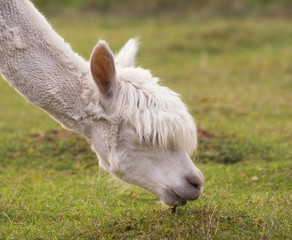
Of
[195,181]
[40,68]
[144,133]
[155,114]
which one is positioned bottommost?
[195,181]

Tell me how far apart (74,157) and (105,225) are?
3116mm

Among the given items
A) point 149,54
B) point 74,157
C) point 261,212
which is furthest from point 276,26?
point 261,212

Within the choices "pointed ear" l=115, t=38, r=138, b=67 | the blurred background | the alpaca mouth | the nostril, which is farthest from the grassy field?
the blurred background

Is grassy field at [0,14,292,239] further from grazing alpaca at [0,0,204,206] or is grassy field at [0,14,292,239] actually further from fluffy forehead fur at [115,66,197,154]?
fluffy forehead fur at [115,66,197,154]

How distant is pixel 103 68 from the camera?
3703 millimetres

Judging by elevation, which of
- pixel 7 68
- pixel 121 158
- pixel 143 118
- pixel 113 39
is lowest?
pixel 121 158

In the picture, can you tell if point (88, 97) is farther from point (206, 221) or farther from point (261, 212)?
point (261, 212)

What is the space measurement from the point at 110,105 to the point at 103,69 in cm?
27

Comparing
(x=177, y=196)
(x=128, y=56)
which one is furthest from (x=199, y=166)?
(x=177, y=196)

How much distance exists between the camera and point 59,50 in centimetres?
396

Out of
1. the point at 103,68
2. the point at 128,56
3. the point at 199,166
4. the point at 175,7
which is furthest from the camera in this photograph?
the point at 175,7

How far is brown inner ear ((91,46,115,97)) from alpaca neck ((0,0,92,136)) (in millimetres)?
172

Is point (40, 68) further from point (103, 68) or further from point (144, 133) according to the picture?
point (144, 133)

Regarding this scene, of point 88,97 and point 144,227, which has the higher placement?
point 88,97
